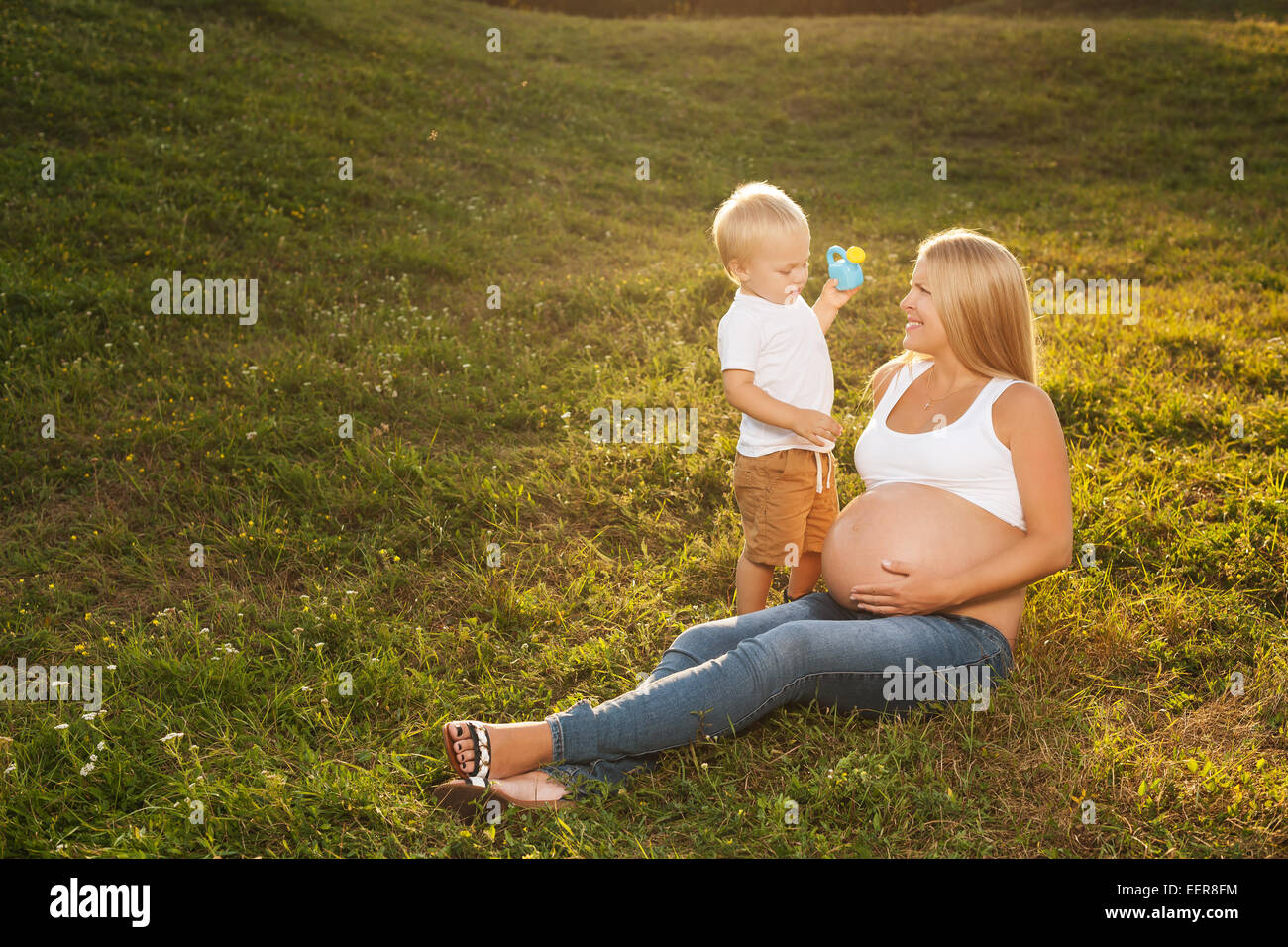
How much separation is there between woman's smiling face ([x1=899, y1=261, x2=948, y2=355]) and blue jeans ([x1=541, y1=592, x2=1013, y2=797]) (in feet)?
3.28

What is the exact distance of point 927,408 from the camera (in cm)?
338

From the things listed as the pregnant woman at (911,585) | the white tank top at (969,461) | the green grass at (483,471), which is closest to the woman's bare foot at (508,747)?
the pregnant woman at (911,585)

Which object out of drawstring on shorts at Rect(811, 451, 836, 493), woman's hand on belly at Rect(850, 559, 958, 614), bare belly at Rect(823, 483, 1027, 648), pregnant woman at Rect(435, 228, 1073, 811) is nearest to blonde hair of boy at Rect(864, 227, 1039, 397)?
pregnant woman at Rect(435, 228, 1073, 811)

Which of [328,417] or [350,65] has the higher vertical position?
[350,65]

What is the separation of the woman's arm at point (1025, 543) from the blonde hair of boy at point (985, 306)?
0.73 feet

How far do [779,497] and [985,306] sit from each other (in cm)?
104

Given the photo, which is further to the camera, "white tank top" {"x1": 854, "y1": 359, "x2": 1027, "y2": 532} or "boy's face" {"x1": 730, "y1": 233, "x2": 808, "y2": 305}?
"boy's face" {"x1": 730, "y1": 233, "x2": 808, "y2": 305}

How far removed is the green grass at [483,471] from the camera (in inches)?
112

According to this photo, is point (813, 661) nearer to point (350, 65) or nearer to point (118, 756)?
point (118, 756)

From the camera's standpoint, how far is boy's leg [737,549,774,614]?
12.2ft

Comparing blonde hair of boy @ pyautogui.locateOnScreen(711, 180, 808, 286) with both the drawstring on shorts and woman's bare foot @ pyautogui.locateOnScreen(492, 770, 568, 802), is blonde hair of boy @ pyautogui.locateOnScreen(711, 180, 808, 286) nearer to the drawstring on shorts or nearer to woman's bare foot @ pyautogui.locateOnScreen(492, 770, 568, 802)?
the drawstring on shorts
